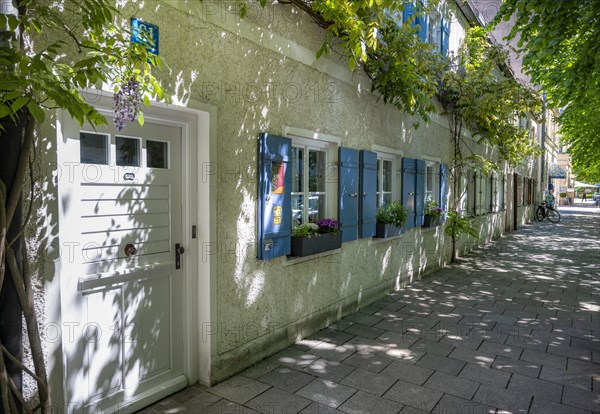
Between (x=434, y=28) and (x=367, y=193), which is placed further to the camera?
(x=434, y=28)

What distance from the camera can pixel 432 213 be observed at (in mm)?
8352

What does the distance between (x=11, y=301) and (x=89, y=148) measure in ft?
3.54

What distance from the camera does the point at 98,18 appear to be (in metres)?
2.22

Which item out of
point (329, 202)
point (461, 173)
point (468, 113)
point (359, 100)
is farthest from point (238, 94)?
point (461, 173)

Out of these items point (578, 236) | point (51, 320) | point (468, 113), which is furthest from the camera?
point (578, 236)

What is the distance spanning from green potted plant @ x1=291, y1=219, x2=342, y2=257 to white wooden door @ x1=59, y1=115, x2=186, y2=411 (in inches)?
52.6

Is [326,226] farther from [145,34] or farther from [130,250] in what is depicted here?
[145,34]

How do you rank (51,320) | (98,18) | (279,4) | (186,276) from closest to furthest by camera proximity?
(98,18) < (51,320) < (186,276) < (279,4)

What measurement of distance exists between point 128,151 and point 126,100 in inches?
26.7

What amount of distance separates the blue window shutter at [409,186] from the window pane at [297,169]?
112 inches

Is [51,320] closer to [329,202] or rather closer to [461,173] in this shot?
[329,202]

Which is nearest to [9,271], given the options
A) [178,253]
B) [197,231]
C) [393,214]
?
[178,253]

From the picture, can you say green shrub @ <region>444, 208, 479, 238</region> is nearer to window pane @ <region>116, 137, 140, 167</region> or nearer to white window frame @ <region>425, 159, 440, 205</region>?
white window frame @ <region>425, 159, 440, 205</region>

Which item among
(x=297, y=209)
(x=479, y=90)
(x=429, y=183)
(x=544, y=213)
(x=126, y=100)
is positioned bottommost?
(x=544, y=213)
